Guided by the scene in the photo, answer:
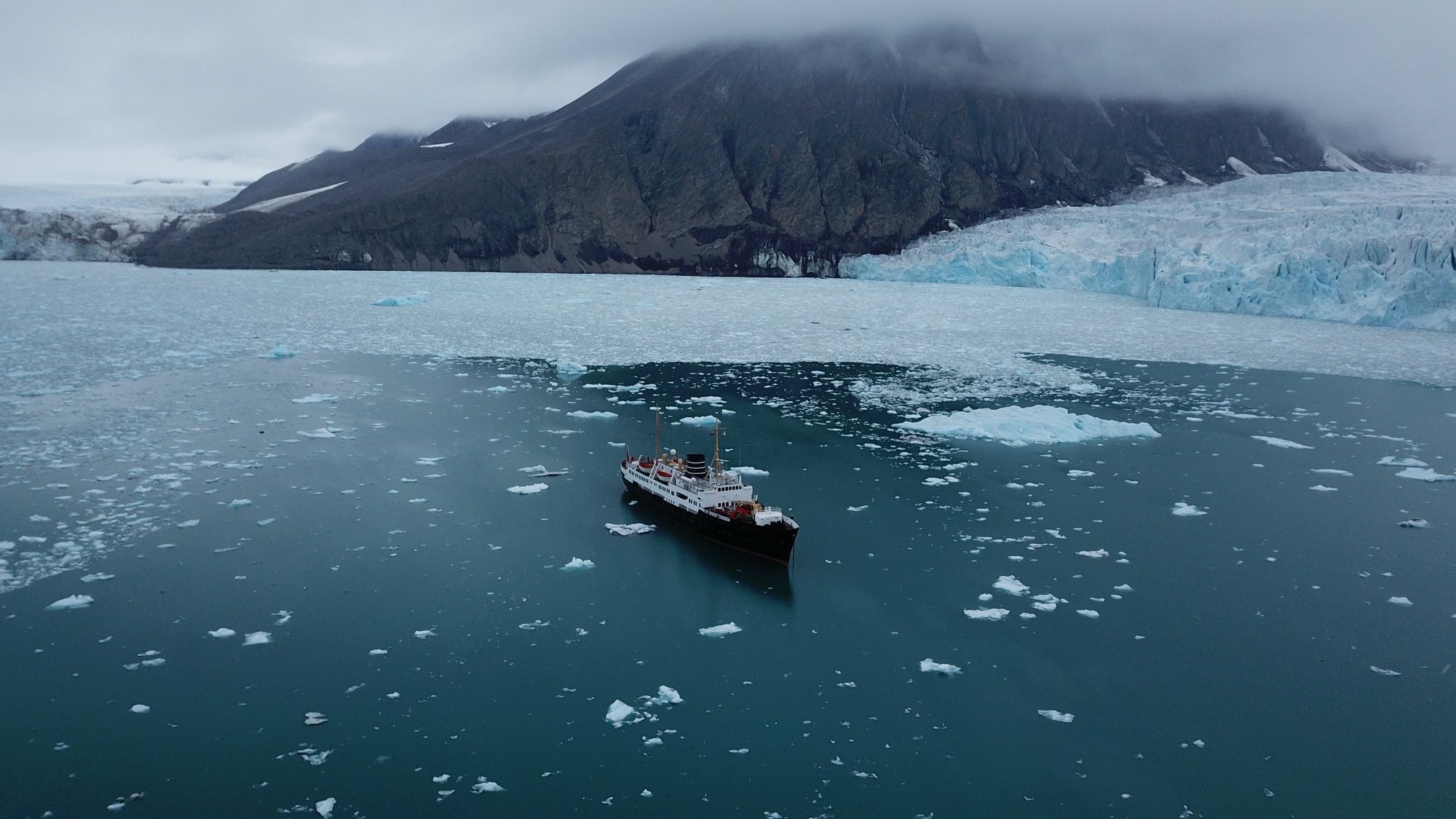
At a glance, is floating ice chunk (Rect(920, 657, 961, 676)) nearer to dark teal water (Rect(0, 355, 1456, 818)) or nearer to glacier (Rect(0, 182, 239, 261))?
dark teal water (Rect(0, 355, 1456, 818))

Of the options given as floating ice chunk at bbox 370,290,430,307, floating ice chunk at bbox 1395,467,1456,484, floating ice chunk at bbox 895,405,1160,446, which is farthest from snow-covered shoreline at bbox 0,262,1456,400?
floating ice chunk at bbox 1395,467,1456,484

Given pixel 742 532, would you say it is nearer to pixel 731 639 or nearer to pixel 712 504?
pixel 712 504

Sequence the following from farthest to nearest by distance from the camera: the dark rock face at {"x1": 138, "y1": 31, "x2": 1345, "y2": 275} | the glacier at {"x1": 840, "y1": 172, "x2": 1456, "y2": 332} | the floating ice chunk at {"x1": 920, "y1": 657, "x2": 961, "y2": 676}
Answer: the dark rock face at {"x1": 138, "y1": 31, "x2": 1345, "y2": 275} → the glacier at {"x1": 840, "y1": 172, "x2": 1456, "y2": 332} → the floating ice chunk at {"x1": 920, "y1": 657, "x2": 961, "y2": 676}

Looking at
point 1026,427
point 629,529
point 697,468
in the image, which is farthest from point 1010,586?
point 1026,427

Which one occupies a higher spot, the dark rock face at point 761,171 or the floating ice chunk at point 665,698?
the dark rock face at point 761,171

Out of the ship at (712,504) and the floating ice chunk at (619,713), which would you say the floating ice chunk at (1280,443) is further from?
the floating ice chunk at (619,713)

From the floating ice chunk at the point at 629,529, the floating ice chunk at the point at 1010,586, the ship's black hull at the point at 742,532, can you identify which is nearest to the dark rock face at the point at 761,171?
the ship's black hull at the point at 742,532
